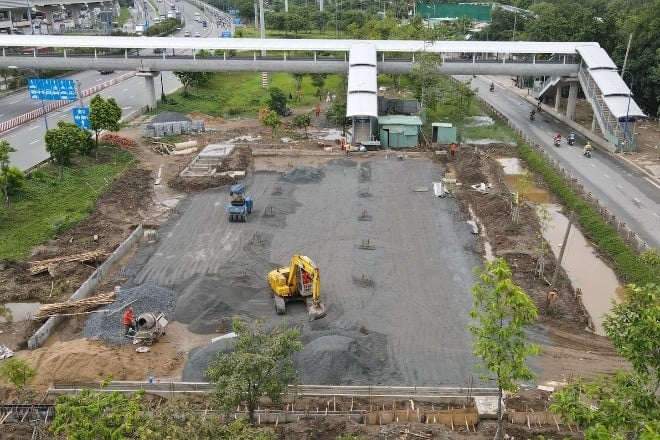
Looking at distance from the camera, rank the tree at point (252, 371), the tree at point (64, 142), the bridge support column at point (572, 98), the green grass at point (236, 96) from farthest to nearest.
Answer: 1. the green grass at point (236, 96)
2. the bridge support column at point (572, 98)
3. the tree at point (64, 142)
4. the tree at point (252, 371)

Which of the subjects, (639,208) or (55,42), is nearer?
(639,208)

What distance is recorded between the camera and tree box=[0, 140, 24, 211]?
3412 centimetres

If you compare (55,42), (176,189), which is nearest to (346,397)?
(176,189)

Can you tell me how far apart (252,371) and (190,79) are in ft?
187

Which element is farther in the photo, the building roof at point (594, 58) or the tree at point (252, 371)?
the building roof at point (594, 58)

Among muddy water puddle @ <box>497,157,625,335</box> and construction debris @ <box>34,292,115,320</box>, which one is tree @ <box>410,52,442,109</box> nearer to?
muddy water puddle @ <box>497,157,625,335</box>

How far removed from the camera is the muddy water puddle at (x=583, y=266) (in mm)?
26922

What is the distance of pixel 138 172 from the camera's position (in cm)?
4166

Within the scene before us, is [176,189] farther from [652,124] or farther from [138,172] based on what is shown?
[652,124]

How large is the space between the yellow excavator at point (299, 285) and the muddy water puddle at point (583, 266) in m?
11.7

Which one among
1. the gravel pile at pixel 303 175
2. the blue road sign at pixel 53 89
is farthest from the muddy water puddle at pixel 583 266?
the blue road sign at pixel 53 89

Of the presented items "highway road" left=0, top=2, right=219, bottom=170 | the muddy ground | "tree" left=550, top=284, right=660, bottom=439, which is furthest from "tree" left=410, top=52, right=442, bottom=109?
"tree" left=550, top=284, right=660, bottom=439

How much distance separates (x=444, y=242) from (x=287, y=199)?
11.0m

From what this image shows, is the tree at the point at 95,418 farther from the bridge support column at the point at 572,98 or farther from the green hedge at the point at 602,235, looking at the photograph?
the bridge support column at the point at 572,98
